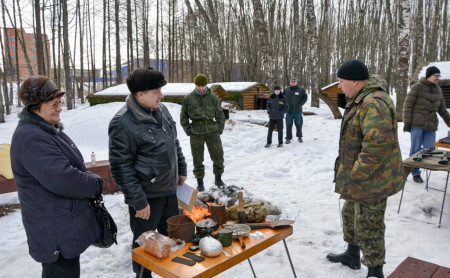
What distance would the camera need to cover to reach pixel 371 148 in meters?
2.70

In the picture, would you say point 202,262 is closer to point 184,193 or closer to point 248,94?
point 184,193

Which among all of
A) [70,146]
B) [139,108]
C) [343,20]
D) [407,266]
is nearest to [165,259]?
[70,146]

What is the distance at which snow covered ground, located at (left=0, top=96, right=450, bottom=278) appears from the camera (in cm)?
342

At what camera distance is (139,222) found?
287cm

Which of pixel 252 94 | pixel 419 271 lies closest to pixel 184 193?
pixel 419 271

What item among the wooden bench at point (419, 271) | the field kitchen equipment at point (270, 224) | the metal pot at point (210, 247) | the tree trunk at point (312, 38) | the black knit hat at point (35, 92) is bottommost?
the wooden bench at point (419, 271)

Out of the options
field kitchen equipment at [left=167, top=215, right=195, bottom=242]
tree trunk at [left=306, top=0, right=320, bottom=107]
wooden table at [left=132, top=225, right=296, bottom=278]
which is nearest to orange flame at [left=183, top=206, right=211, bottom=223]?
field kitchen equipment at [left=167, top=215, right=195, bottom=242]

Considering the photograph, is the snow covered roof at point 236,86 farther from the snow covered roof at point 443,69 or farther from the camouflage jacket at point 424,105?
the camouflage jacket at point 424,105

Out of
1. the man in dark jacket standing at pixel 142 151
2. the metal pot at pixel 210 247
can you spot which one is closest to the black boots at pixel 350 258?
the metal pot at pixel 210 247

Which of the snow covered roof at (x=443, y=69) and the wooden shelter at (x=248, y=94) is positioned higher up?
the snow covered roof at (x=443, y=69)

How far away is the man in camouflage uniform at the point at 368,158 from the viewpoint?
8.95 feet

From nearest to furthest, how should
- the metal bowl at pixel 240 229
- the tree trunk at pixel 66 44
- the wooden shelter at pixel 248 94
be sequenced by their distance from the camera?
the metal bowl at pixel 240 229, the wooden shelter at pixel 248 94, the tree trunk at pixel 66 44

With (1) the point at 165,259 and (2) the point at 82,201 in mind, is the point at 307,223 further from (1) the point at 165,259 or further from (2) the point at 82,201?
(2) the point at 82,201

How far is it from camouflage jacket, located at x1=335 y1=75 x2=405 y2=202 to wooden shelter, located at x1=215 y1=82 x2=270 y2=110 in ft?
44.6
